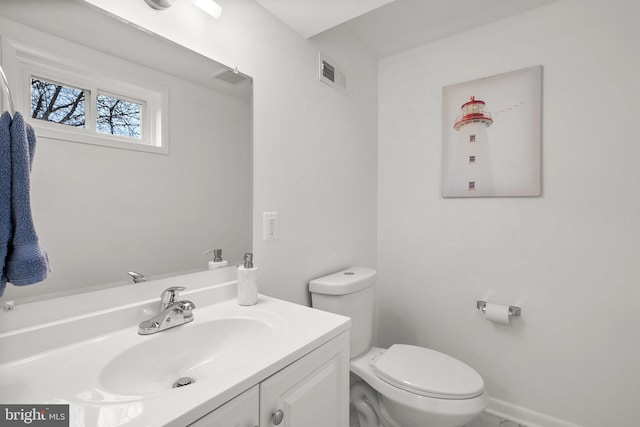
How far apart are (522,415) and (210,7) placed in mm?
2370

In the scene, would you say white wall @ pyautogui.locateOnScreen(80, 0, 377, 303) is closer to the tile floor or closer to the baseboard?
the tile floor

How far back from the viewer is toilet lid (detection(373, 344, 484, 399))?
124cm

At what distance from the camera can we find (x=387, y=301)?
2.10 metres

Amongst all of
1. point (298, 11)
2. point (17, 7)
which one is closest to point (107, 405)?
point (17, 7)

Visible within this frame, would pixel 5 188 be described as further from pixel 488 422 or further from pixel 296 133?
pixel 488 422

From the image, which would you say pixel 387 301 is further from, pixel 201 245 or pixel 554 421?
pixel 201 245

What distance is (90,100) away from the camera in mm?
826

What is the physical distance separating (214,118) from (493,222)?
1.54m

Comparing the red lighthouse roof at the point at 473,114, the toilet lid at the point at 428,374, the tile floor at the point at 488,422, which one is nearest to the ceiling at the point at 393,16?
the red lighthouse roof at the point at 473,114

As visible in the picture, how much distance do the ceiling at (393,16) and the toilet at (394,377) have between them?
1.20m

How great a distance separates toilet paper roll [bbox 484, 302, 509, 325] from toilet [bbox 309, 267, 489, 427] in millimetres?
358

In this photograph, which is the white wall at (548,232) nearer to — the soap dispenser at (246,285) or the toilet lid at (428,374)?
the toilet lid at (428,374)
